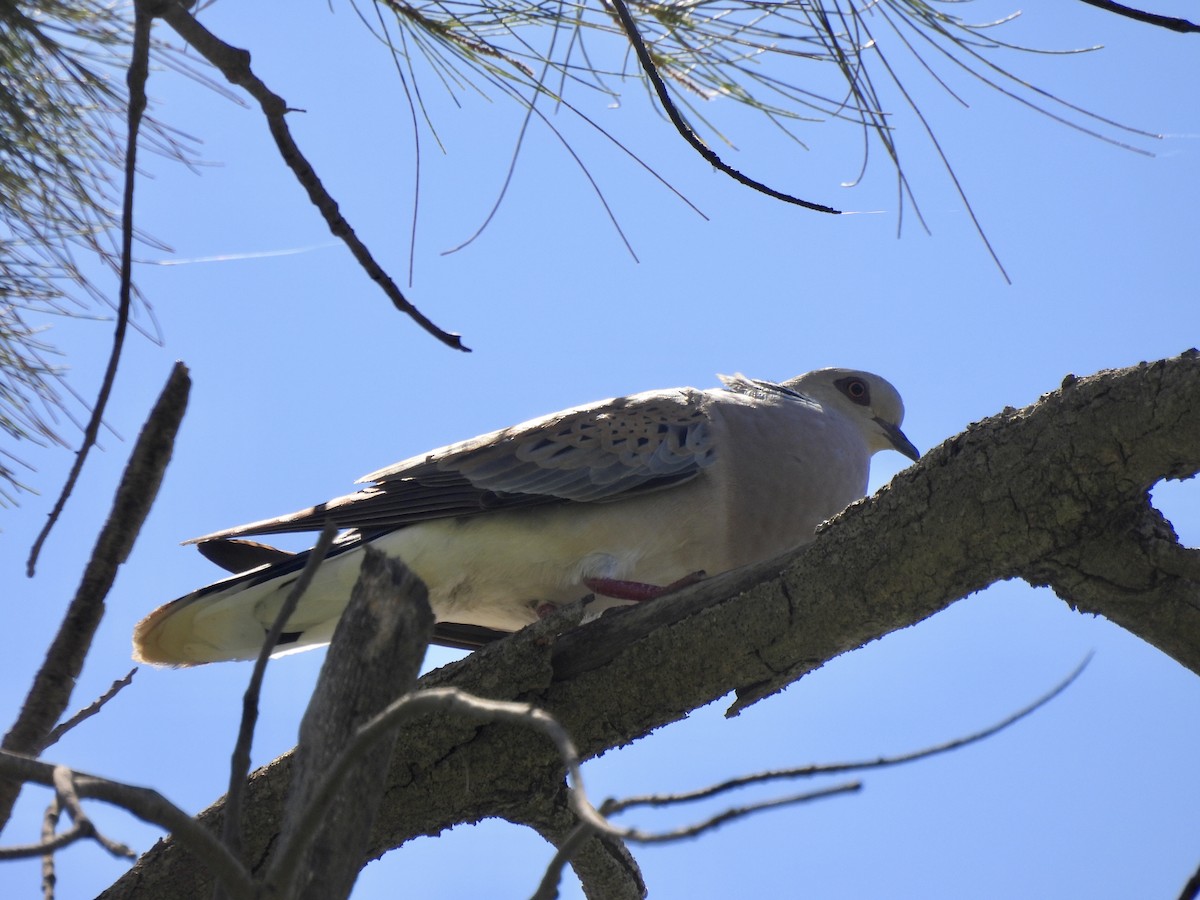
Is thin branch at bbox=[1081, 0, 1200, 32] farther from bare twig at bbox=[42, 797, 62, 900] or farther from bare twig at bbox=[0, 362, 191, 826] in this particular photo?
bare twig at bbox=[42, 797, 62, 900]

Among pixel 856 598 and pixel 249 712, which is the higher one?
pixel 856 598

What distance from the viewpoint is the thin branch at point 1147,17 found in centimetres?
226

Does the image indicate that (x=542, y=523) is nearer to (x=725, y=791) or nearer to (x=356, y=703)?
(x=356, y=703)

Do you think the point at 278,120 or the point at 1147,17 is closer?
the point at 1147,17

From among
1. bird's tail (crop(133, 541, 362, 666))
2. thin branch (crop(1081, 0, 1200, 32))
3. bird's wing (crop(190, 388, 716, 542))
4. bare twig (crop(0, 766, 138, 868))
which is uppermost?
bird's wing (crop(190, 388, 716, 542))

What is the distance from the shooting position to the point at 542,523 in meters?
4.41

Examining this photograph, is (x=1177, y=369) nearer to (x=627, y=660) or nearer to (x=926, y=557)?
(x=926, y=557)

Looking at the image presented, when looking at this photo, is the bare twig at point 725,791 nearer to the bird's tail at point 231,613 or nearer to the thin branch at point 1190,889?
the thin branch at point 1190,889

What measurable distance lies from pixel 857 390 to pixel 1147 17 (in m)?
3.29

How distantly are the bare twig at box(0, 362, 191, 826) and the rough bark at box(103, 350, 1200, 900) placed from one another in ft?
3.72

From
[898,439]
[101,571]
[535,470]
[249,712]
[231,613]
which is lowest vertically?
[249,712]

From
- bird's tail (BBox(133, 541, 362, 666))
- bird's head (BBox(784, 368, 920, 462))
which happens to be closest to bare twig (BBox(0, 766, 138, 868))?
bird's tail (BBox(133, 541, 362, 666))

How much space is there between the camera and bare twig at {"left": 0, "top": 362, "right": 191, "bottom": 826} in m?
2.08

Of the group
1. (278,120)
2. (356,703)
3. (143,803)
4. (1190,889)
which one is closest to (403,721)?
(143,803)
